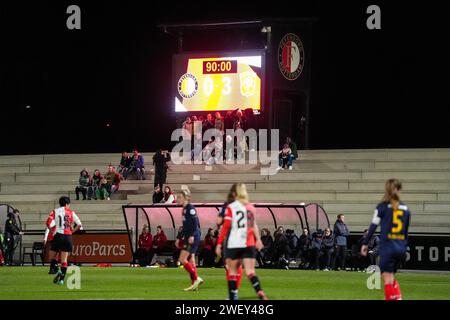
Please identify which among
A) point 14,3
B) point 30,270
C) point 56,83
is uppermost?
point 14,3

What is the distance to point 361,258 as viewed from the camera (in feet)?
112

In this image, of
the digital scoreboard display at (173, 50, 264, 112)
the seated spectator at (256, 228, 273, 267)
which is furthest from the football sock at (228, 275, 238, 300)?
the digital scoreboard display at (173, 50, 264, 112)

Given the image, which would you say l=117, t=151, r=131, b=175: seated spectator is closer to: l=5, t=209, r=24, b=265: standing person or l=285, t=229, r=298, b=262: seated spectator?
l=5, t=209, r=24, b=265: standing person

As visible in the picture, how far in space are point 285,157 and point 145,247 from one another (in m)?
9.48

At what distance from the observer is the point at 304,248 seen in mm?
34156

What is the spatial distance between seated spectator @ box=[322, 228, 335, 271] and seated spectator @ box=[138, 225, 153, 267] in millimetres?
6199

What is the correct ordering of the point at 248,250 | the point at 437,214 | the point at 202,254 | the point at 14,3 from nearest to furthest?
the point at 248,250, the point at 202,254, the point at 437,214, the point at 14,3

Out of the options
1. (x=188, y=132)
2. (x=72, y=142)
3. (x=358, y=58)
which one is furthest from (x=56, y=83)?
(x=358, y=58)
